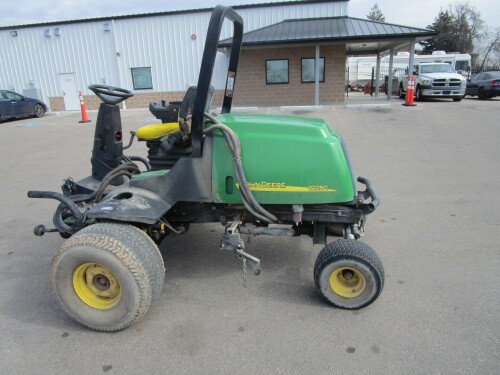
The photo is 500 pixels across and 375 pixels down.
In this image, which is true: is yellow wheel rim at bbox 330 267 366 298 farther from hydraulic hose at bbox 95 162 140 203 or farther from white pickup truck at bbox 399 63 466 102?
white pickup truck at bbox 399 63 466 102

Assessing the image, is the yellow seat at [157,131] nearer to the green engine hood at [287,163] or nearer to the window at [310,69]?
the green engine hood at [287,163]

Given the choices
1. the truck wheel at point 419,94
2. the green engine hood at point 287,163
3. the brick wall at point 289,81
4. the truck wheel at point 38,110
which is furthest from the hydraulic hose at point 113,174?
the truck wheel at point 38,110

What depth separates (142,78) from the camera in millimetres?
22312

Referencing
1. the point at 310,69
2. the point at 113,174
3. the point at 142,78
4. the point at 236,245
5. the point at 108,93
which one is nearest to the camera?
the point at 236,245

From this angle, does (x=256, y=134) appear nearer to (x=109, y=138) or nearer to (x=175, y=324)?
(x=175, y=324)

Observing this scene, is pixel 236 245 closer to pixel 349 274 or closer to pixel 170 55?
pixel 349 274

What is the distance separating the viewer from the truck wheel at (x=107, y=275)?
8.66 feet

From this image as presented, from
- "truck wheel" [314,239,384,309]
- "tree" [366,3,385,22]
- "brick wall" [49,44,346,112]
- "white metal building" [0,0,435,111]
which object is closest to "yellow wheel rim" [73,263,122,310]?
"truck wheel" [314,239,384,309]

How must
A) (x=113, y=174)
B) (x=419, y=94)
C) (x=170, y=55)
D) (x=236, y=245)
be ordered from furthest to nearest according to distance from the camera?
(x=170, y=55) < (x=419, y=94) < (x=113, y=174) < (x=236, y=245)

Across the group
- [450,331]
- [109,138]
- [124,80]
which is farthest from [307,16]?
[450,331]

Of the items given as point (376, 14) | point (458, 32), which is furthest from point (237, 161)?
point (376, 14)

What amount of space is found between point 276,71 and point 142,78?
25.9ft

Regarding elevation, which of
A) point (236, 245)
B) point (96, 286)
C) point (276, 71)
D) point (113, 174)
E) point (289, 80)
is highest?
point (276, 71)

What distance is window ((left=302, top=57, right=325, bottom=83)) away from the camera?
20.0 m
